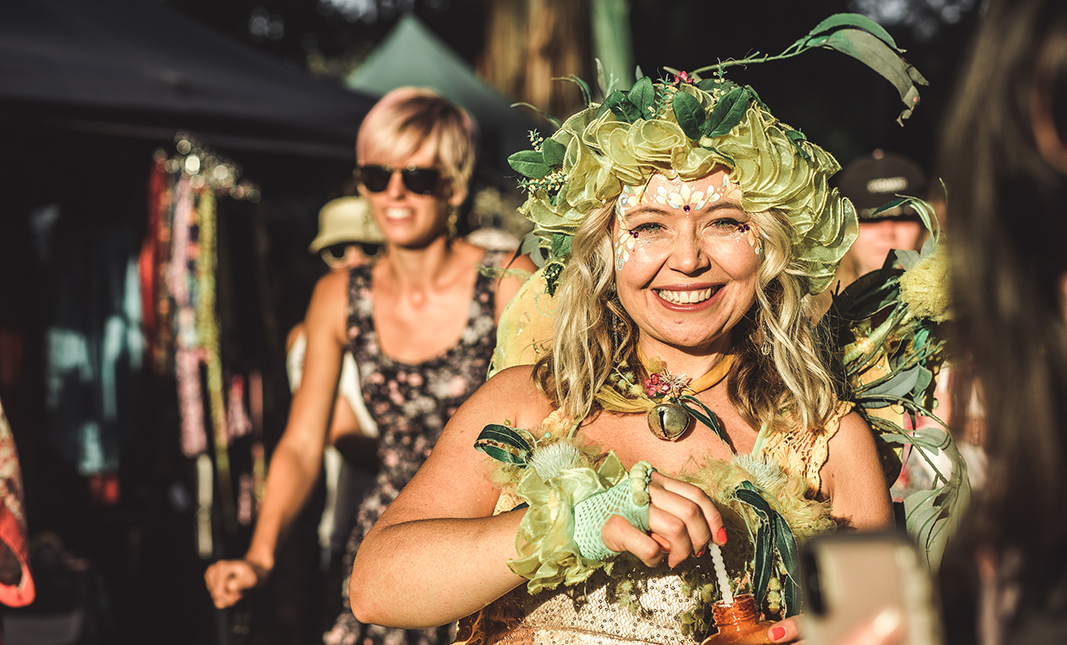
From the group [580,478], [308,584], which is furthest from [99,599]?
[580,478]

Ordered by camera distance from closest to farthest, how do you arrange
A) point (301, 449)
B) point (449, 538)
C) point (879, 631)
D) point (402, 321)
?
1. point (879, 631)
2. point (449, 538)
3. point (301, 449)
4. point (402, 321)

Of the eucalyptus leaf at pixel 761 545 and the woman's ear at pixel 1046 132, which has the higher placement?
the woman's ear at pixel 1046 132

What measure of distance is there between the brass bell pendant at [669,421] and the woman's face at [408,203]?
1.65 metres

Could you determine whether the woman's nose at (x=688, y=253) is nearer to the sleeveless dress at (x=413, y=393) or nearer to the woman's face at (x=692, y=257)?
the woman's face at (x=692, y=257)

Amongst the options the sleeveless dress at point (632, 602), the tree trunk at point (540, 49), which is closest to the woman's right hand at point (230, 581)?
the sleeveless dress at point (632, 602)

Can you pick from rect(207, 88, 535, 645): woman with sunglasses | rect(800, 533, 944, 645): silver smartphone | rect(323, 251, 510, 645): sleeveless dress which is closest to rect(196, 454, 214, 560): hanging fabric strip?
rect(207, 88, 535, 645): woman with sunglasses

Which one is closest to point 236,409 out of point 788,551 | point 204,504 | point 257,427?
point 257,427

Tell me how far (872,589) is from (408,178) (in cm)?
269

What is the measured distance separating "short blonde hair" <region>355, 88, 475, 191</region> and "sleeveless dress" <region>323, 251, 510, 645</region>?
414 mm

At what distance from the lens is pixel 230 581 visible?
2.80m

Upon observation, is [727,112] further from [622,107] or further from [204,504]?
[204,504]

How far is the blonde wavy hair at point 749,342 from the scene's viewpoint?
2.00m

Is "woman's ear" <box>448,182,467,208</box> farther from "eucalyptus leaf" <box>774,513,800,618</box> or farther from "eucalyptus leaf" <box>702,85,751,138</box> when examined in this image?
"eucalyptus leaf" <box>774,513,800,618</box>

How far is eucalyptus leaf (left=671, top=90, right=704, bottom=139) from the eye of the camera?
1888mm
